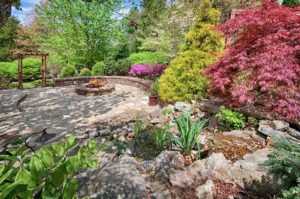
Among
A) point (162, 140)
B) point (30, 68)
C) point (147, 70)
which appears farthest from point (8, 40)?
point (162, 140)

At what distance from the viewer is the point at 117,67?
14.1 m

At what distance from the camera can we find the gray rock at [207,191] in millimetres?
2361

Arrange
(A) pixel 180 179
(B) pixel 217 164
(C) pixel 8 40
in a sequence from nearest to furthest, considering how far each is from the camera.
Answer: (A) pixel 180 179 → (B) pixel 217 164 → (C) pixel 8 40

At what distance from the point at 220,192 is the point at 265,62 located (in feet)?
7.97

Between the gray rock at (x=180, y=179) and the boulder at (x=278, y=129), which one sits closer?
the gray rock at (x=180, y=179)

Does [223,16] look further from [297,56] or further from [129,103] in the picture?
[297,56]

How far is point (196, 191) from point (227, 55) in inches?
115

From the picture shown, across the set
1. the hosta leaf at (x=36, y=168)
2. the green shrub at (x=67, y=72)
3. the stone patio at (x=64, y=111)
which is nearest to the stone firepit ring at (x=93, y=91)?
the stone patio at (x=64, y=111)

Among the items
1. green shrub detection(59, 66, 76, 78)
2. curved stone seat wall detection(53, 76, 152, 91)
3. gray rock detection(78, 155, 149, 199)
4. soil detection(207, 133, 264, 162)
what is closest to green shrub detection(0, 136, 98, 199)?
gray rock detection(78, 155, 149, 199)

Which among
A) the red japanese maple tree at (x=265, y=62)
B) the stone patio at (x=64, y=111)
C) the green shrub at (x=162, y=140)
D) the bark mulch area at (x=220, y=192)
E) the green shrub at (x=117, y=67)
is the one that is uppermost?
the red japanese maple tree at (x=265, y=62)

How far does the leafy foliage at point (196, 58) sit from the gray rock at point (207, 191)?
3.76m

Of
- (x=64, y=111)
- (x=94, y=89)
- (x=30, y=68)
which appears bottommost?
(x=64, y=111)

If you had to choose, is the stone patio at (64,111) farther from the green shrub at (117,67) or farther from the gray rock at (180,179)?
the green shrub at (117,67)

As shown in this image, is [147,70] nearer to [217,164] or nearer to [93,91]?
[93,91]
